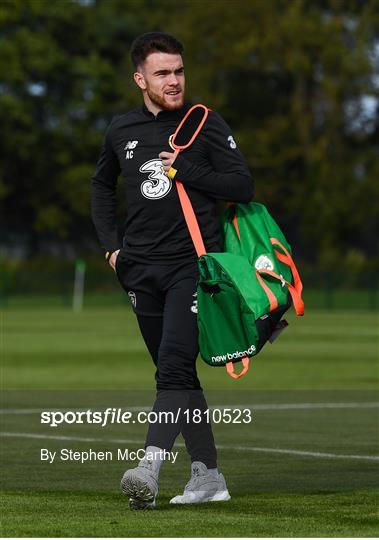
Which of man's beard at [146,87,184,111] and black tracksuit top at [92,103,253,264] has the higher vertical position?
man's beard at [146,87,184,111]

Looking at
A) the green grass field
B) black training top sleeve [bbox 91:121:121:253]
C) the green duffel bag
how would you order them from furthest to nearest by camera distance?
black training top sleeve [bbox 91:121:121:253] < the green duffel bag < the green grass field

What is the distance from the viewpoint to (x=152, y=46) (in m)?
8.02

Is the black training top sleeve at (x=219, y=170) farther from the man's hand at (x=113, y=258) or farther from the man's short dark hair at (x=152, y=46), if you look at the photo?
the man's hand at (x=113, y=258)

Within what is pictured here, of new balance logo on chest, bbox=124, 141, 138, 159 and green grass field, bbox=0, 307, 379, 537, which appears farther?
new balance logo on chest, bbox=124, 141, 138, 159

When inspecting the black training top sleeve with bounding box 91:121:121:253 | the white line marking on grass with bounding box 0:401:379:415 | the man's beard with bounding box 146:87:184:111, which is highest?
the man's beard with bounding box 146:87:184:111

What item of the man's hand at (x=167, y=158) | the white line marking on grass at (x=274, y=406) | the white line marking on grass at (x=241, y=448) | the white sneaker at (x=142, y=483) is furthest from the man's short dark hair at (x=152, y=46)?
the white line marking on grass at (x=274, y=406)

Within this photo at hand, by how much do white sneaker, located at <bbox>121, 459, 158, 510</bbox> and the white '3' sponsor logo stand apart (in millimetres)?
1335

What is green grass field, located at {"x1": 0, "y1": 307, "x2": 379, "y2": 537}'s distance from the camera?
7336 mm

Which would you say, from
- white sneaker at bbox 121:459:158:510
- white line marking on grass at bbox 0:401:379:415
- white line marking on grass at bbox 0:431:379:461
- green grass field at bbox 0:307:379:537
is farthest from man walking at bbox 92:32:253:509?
white line marking on grass at bbox 0:401:379:415

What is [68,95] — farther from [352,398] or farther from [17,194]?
[352,398]

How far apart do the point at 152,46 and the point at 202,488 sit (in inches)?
88.7

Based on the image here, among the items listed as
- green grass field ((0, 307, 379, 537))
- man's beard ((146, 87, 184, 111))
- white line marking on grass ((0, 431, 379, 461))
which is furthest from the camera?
white line marking on grass ((0, 431, 379, 461))

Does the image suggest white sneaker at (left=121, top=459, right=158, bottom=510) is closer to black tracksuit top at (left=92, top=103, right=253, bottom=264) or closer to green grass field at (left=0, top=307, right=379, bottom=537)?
green grass field at (left=0, top=307, right=379, bottom=537)

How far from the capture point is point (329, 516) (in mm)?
7590
